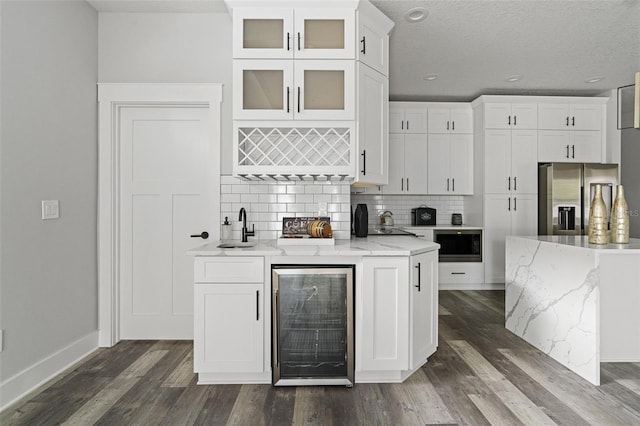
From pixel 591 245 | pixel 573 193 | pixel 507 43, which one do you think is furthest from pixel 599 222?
pixel 573 193

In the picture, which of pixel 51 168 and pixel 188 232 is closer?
pixel 51 168

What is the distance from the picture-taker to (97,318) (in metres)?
3.08

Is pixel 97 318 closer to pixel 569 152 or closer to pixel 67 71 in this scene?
pixel 67 71

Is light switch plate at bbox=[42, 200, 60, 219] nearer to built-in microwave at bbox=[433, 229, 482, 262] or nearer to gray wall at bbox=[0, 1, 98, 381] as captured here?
gray wall at bbox=[0, 1, 98, 381]

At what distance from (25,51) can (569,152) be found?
5.91 m

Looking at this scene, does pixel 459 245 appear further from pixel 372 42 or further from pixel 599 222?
pixel 372 42

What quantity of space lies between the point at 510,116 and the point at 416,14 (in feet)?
8.92

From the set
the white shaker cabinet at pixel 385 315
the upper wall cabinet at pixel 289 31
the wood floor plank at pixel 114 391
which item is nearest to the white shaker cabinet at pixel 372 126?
the upper wall cabinet at pixel 289 31

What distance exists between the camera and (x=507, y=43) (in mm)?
3607

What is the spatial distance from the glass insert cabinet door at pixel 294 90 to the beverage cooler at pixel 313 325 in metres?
1.10

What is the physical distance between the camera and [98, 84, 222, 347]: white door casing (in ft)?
10.1

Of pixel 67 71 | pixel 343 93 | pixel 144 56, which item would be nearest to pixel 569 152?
pixel 343 93

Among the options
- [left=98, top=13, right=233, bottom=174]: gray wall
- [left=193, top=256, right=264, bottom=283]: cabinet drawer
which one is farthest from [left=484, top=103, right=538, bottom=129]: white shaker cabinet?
[left=193, top=256, right=264, bottom=283]: cabinet drawer

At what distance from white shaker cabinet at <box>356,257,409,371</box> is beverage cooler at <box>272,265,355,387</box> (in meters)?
0.10
